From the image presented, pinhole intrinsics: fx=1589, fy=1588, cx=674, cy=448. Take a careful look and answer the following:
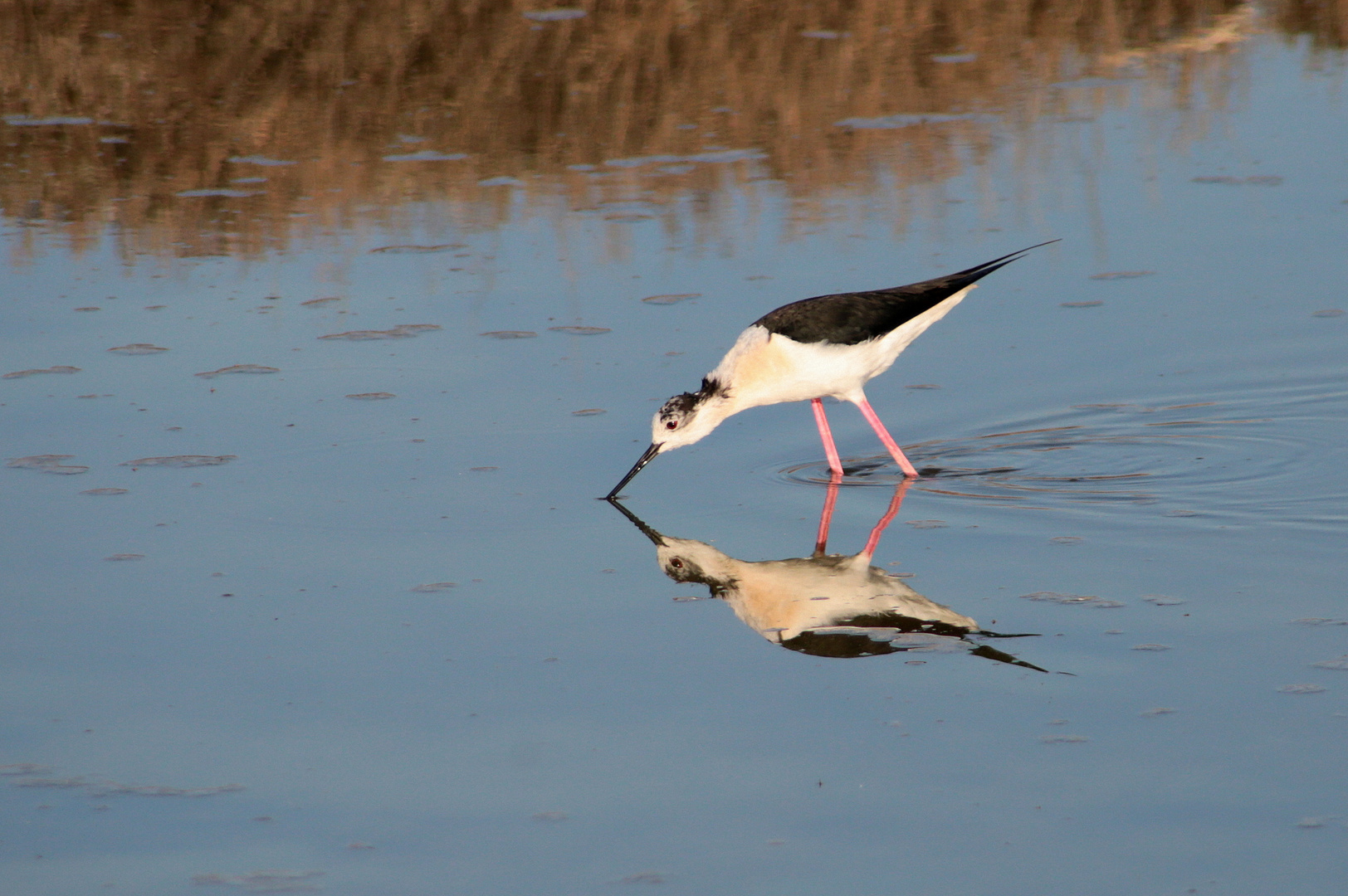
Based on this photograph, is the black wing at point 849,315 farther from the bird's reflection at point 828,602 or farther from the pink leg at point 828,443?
A: the bird's reflection at point 828,602

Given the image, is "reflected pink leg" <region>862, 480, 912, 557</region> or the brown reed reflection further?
the brown reed reflection

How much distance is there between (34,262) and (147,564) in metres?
3.62

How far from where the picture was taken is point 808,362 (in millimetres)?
5836

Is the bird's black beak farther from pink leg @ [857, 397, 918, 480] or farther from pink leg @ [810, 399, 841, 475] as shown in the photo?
pink leg @ [857, 397, 918, 480]

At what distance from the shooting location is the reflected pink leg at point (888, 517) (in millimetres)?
5191

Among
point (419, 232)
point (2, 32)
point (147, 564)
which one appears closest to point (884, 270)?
point (419, 232)

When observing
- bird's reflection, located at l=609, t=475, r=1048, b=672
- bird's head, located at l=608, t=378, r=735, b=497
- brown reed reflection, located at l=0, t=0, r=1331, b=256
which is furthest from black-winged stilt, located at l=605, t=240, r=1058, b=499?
brown reed reflection, located at l=0, t=0, r=1331, b=256

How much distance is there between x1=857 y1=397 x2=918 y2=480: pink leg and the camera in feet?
18.9

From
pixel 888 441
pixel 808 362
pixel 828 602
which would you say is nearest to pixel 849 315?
pixel 808 362

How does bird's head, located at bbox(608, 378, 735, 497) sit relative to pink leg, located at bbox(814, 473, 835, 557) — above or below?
above

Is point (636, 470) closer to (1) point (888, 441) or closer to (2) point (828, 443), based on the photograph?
(2) point (828, 443)

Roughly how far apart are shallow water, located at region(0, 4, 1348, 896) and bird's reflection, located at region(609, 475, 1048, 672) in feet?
0.25

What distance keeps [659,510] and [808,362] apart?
2.67 feet

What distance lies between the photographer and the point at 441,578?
4914 millimetres
